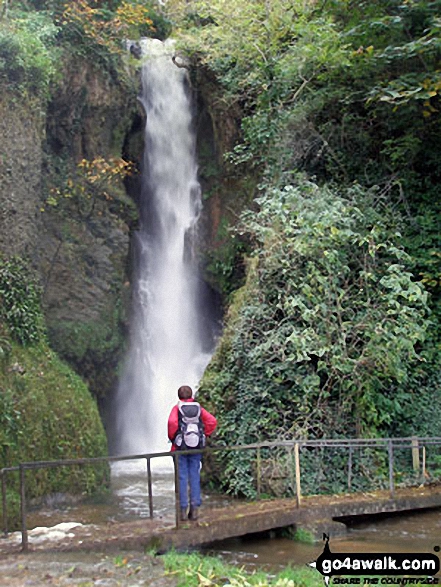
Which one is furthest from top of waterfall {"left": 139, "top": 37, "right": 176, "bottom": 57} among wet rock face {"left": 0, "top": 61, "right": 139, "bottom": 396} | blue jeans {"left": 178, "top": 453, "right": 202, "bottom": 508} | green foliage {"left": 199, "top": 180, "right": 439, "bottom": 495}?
blue jeans {"left": 178, "top": 453, "right": 202, "bottom": 508}

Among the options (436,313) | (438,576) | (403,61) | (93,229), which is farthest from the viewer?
(93,229)

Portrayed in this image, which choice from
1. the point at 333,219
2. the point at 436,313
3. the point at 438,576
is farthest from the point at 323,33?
the point at 438,576

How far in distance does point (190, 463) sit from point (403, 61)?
9.55m

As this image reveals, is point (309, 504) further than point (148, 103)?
No

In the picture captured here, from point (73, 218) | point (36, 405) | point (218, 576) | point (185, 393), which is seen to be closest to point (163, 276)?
point (73, 218)

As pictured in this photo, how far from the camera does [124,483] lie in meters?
12.9

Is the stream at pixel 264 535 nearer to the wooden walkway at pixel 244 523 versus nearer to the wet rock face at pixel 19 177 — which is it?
the wooden walkway at pixel 244 523

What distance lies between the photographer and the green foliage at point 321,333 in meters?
11.2

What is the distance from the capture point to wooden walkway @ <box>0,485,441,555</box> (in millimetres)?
7434

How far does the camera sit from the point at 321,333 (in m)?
11.4

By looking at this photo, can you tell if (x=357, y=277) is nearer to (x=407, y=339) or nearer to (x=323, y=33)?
(x=407, y=339)

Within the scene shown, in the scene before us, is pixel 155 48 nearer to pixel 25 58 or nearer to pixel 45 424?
pixel 25 58

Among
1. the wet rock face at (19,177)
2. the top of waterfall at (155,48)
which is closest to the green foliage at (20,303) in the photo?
the wet rock face at (19,177)

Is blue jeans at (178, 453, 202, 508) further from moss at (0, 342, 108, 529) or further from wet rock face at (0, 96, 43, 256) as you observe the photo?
wet rock face at (0, 96, 43, 256)
